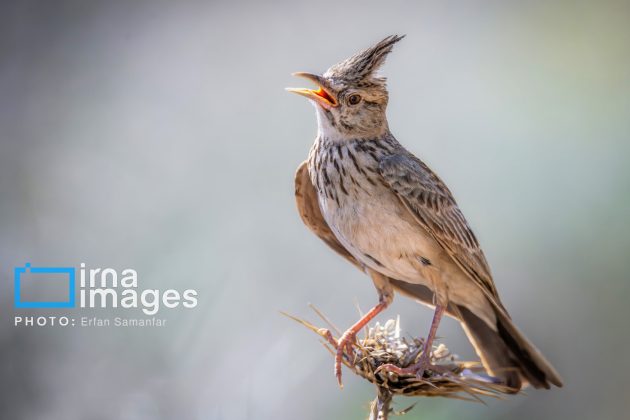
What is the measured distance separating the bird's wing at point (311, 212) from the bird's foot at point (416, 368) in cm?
120

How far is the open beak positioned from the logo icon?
295 cm

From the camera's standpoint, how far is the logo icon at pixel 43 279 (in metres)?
6.33

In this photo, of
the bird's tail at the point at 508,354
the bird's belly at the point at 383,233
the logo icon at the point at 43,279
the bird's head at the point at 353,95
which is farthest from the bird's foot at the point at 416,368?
the logo icon at the point at 43,279

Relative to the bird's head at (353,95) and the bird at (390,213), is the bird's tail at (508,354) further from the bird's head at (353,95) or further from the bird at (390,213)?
the bird's head at (353,95)

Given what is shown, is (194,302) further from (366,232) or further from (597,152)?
(597,152)

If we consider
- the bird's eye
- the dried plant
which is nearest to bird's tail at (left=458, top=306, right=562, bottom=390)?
the dried plant

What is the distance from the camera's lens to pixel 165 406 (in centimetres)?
626

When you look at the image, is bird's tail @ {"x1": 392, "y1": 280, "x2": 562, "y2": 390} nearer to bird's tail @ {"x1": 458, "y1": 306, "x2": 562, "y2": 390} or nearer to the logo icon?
bird's tail @ {"x1": 458, "y1": 306, "x2": 562, "y2": 390}

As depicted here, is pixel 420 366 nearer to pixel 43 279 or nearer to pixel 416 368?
pixel 416 368

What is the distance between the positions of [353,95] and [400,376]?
167 cm

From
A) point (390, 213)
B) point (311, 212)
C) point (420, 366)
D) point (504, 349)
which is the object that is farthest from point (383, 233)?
point (504, 349)

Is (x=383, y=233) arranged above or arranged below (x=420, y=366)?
above

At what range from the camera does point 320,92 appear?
179 inches

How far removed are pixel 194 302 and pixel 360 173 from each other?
2608mm
